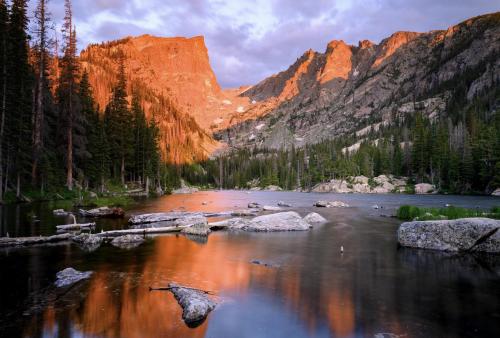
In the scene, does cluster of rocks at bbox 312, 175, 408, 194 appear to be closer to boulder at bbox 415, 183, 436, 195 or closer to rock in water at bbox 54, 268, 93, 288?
boulder at bbox 415, 183, 436, 195

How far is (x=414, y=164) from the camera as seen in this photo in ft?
377

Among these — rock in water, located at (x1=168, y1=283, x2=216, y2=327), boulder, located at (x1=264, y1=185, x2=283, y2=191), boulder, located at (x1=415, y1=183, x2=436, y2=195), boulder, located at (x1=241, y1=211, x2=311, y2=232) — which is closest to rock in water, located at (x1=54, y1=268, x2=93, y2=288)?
rock in water, located at (x1=168, y1=283, x2=216, y2=327)

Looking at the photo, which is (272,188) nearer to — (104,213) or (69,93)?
(69,93)

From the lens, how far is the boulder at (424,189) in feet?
319

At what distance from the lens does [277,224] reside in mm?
33250

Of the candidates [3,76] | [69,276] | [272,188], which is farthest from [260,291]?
[272,188]

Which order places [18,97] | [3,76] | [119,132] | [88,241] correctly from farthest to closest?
[119,132]
[18,97]
[3,76]
[88,241]

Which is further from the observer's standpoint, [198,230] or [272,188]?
[272,188]

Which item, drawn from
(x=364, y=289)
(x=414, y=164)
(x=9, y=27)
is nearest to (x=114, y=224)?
(x=364, y=289)

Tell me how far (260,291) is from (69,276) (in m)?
9.19

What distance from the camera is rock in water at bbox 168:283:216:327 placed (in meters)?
11.7

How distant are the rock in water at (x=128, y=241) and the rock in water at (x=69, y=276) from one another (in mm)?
7264

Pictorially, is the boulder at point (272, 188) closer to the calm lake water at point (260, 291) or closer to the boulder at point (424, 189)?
the boulder at point (424, 189)

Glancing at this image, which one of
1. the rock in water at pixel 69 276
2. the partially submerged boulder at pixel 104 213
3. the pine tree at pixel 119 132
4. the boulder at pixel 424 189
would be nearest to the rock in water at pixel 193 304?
the rock in water at pixel 69 276
